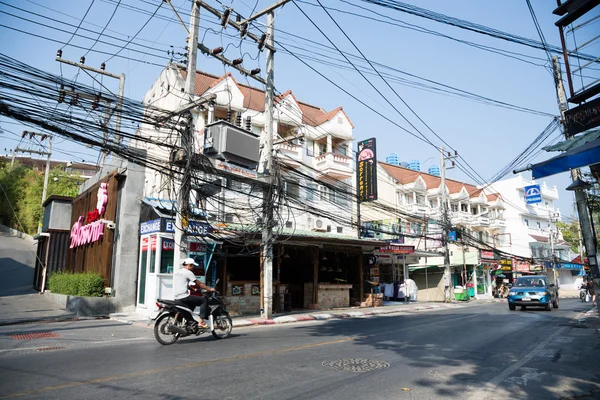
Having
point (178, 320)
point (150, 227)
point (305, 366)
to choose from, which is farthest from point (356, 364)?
point (150, 227)

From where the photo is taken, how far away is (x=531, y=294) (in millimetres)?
18828

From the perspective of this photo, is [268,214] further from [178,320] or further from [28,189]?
[28,189]

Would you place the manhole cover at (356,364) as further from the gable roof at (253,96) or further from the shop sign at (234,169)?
the gable roof at (253,96)

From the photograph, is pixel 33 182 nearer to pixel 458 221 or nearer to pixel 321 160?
pixel 321 160

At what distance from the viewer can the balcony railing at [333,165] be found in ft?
86.1

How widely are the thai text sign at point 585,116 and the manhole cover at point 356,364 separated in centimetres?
807

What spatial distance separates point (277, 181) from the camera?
566 inches

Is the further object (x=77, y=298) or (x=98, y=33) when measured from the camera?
(x=77, y=298)

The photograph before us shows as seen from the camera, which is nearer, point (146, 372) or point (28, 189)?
point (146, 372)

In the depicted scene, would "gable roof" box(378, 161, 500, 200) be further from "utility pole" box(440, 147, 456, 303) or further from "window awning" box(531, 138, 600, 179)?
"window awning" box(531, 138, 600, 179)

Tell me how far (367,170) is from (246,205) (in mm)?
10805

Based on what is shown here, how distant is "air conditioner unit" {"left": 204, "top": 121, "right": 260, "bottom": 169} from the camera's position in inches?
485

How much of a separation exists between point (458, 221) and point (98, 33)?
1494 inches

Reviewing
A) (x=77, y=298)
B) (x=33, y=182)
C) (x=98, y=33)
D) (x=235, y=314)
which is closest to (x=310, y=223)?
(x=235, y=314)
